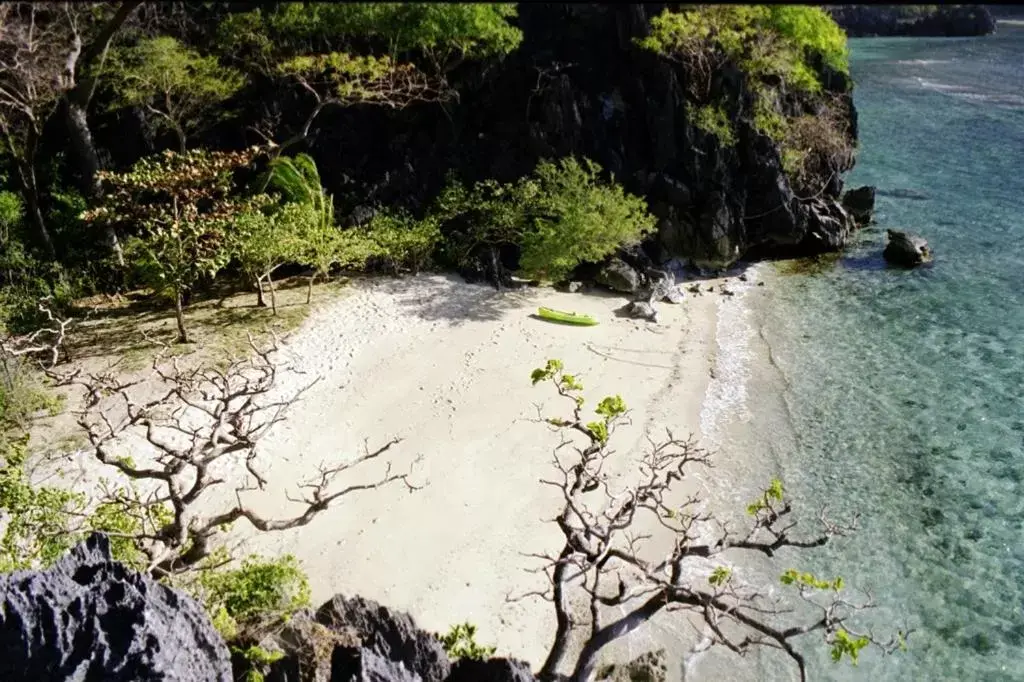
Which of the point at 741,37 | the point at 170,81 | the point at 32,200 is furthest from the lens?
the point at 741,37

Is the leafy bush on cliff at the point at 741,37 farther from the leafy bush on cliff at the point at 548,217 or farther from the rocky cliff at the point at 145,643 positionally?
the rocky cliff at the point at 145,643

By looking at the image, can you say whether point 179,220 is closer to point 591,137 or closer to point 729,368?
point 591,137

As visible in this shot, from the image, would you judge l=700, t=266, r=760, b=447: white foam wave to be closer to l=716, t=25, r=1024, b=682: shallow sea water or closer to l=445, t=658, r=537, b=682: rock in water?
l=716, t=25, r=1024, b=682: shallow sea water

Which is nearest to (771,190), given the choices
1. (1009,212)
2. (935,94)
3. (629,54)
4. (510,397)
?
(629,54)

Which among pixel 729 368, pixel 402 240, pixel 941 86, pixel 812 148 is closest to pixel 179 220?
pixel 402 240

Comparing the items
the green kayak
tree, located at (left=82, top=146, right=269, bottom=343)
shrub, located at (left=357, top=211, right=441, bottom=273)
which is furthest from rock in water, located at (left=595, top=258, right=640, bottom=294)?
tree, located at (left=82, top=146, right=269, bottom=343)

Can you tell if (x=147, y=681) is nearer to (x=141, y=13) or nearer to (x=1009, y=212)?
(x=141, y=13)

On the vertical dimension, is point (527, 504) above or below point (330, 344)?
below

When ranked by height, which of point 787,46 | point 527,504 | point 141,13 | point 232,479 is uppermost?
point 141,13
